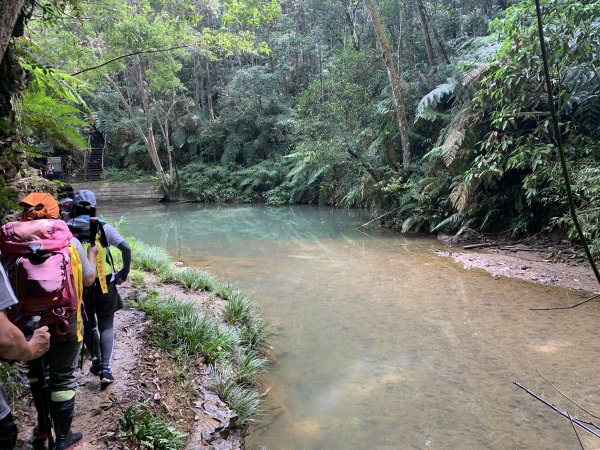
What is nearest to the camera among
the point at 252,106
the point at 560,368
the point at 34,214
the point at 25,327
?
the point at 25,327

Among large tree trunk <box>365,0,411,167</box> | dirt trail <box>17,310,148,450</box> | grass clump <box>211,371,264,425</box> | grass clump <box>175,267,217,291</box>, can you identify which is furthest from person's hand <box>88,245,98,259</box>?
large tree trunk <box>365,0,411,167</box>

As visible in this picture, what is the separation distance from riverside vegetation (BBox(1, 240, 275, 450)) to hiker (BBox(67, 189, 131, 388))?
8.7 inches

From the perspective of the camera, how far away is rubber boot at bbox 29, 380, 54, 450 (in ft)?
7.76

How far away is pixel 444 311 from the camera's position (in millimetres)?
5734

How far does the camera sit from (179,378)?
11.5 ft

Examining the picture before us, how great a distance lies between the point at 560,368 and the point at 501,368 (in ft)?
1.82

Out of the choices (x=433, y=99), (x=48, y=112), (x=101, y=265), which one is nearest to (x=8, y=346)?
(x=101, y=265)

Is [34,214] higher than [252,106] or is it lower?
lower

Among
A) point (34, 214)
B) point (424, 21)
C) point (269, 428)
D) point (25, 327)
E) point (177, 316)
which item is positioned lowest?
point (269, 428)

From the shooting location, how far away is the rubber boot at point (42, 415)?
237 cm

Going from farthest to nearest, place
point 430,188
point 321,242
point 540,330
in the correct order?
point 321,242, point 430,188, point 540,330

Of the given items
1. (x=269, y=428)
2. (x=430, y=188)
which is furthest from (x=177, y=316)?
(x=430, y=188)

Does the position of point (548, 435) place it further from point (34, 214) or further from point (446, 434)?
point (34, 214)

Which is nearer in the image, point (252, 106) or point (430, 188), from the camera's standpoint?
point (430, 188)
